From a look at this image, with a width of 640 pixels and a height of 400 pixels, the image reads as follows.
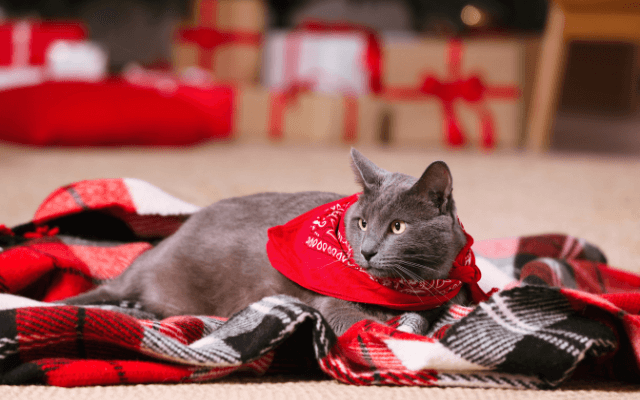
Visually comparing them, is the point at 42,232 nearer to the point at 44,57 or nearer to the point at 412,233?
the point at 412,233

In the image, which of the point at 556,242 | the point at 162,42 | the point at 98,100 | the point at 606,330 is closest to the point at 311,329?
the point at 606,330

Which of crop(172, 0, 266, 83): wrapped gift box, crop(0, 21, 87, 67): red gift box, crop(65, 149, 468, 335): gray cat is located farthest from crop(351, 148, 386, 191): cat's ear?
crop(0, 21, 87, 67): red gift box

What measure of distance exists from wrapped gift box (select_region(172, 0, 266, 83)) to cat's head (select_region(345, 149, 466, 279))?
8.74ft

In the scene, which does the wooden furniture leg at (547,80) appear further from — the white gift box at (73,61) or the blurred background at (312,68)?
the white gift box at (73,61)

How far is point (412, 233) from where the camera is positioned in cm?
65

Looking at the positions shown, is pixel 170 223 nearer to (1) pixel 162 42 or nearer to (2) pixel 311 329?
(2) pixel 311 329

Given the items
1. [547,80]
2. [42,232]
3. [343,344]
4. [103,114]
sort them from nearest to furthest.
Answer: [343,344] → [42,232] → [103,114] → [547,80]

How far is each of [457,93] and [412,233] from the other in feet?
7.83

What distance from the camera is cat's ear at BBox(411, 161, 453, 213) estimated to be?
0.63 metres

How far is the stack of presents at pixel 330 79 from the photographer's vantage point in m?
2.86

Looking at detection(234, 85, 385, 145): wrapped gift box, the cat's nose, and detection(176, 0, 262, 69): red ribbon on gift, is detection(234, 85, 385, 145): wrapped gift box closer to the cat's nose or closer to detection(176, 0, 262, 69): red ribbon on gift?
detection(176, 0, 262, 69): red ribbon on gift

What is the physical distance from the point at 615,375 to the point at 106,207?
2.54 feet

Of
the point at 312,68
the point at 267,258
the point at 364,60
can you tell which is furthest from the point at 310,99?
the point at 267,258

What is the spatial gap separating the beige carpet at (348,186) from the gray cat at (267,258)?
14 cm
